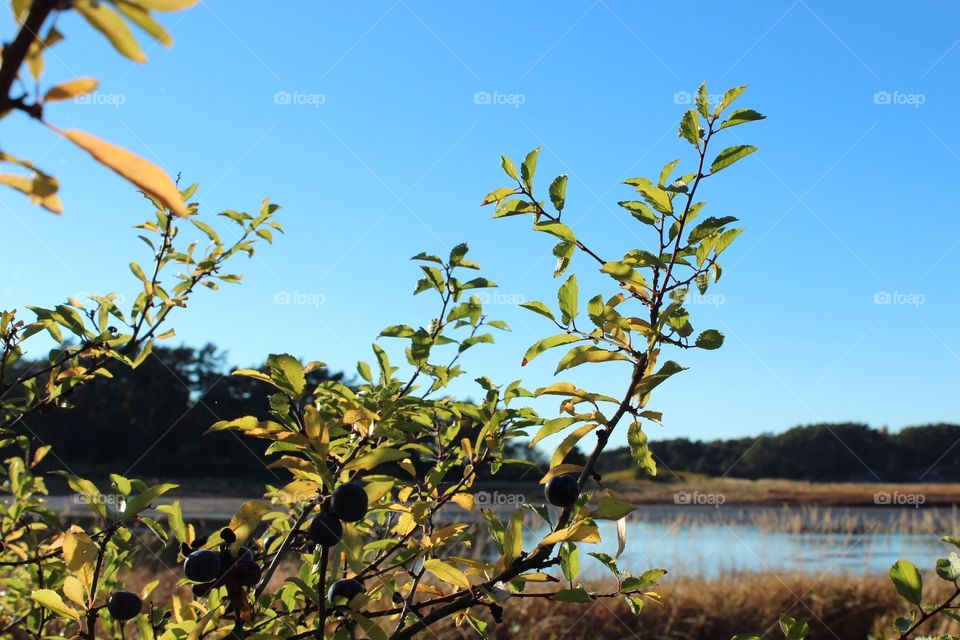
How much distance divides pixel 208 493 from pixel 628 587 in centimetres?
2808

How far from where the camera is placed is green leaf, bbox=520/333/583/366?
1381mm

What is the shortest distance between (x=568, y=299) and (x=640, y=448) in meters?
0.30

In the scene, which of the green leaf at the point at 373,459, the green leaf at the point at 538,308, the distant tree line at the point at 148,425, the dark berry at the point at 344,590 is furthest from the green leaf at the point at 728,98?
the distant tree line at the point at 148,425

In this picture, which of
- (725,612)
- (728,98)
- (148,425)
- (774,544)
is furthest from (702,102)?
(148,425)

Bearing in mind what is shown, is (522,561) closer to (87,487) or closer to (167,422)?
(87,487)

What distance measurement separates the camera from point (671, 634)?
225 inches

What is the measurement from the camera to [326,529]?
109cm

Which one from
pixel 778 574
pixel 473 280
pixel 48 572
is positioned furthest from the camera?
pixel 778 574

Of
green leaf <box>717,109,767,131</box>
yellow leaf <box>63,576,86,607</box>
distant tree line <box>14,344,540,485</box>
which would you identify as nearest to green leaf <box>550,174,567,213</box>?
green leaf <box>717,109,767,131</box>

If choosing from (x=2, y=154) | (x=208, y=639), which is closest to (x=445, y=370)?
(x=208, y=639)

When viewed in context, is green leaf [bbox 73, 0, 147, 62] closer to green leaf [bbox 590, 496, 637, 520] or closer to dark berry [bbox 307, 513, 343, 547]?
dark berry [bbox 307, 513, 343, 547]

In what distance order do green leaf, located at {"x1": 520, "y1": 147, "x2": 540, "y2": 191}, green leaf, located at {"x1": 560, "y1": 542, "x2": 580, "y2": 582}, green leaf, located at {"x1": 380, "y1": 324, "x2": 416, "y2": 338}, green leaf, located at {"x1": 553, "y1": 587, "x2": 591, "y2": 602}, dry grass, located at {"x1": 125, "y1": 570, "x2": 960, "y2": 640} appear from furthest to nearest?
dry grass, located at {"x1": 125, "y1": 570, "x2": 960, "y2": 640} → green leaf, located at {"x1": 380, "y1": 324, "x2": 416, "y2": 338} → green leaf, located at {"x1": 520, "y1": 147, "x2": 540, "y2": 191} → green leaf, located at {"x1": 560, "y1": 542, "x2": 580, "y2": 582} → green leaf, located at {"x1": 553, "y1": 587, "x2": 591, "y2": 602}

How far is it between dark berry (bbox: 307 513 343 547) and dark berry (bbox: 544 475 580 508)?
35 centimetres

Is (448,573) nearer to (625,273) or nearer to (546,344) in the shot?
(546,344)
